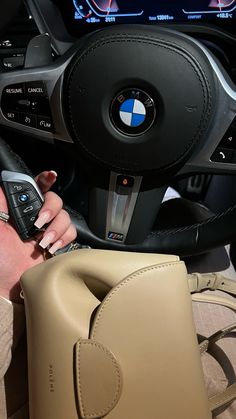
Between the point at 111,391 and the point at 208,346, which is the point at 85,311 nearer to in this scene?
the point at 111,391

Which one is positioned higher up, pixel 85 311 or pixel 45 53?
pixel 45 53

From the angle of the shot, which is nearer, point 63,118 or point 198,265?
point 63,118

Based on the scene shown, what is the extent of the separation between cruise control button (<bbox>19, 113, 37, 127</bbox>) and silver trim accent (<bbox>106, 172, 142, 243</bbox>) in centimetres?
16

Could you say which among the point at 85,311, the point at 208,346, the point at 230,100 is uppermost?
the point at 230,100

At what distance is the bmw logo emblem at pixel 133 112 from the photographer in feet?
2.35

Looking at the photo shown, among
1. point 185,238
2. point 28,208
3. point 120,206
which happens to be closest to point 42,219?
point 28,208

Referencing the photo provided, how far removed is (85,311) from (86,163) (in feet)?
0.91

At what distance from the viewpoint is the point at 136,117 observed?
728mm

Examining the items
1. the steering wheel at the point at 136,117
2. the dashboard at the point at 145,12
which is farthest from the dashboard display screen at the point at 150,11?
the steering wheel at the point at 136,117

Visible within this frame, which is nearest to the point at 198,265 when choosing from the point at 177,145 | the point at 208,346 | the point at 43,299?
the point at 208,346

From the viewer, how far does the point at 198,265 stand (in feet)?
3.17

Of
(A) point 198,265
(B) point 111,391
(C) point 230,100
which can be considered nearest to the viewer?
(B) point 111,391

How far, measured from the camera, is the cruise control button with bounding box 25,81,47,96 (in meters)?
0.77

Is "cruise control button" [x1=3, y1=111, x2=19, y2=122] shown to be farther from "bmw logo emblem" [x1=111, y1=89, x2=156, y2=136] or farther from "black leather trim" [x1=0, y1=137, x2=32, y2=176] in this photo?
"bmw logo emblem" [x1=111, y1=89, x2=156, y2=136]
